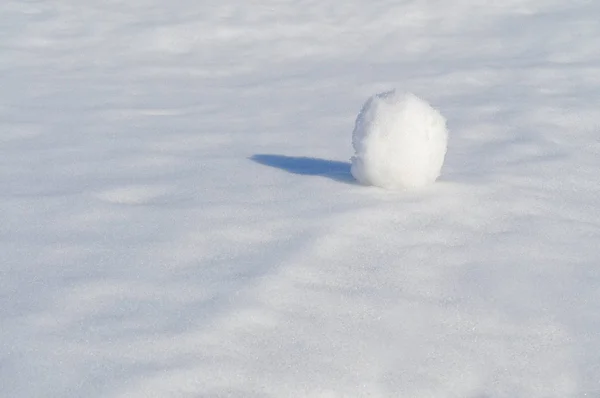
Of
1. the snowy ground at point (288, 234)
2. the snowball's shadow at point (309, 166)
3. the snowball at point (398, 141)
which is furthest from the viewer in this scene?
the snowball's shadow at point (309, 166)

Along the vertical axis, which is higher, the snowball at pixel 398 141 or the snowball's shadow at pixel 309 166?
the snowball at pixel 398 141

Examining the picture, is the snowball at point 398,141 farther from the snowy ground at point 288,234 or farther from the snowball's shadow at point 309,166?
the snowball's shadow at point 309,166

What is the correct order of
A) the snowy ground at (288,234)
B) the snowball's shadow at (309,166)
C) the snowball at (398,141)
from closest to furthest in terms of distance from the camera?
the snowy ground at (288,234) < the snowball at (398,141) < the snowball's shadow at (309,166)

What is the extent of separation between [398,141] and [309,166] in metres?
0.67

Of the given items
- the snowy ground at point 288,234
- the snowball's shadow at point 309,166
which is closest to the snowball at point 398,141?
the snowy ground at point 288,234

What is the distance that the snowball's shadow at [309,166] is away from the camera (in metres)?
3.62

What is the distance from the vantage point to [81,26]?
677 cm

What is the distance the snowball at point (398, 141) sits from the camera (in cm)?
325

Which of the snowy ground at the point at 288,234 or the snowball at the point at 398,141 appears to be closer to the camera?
the snowy ground at the point at 288,234

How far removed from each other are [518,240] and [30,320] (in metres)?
1.76

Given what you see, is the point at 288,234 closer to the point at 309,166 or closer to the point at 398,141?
the point at 398,141

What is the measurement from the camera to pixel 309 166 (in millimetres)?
3814

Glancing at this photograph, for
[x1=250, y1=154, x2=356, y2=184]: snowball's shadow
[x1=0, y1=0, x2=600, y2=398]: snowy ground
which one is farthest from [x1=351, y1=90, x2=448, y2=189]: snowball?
[x1=250, y1=154, x2=356, y2=184]: snowball's shadow

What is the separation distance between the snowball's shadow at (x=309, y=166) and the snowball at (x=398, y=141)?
0.71 ft
